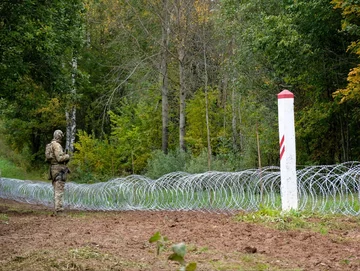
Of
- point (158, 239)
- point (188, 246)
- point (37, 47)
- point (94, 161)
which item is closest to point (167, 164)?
point (94, 161)

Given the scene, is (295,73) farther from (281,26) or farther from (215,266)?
(215,266)

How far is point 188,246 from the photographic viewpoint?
8359 mm

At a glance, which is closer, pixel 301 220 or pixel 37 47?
pixel 301 220

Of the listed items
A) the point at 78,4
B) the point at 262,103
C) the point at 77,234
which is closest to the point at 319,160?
the point at 262,103

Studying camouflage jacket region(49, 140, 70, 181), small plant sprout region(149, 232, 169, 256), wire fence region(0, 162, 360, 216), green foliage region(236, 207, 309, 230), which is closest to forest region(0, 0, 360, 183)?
wire fence region(0, 162, 360, 216)

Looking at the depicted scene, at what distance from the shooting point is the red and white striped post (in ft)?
41.1

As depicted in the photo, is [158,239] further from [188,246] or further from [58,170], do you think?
[58,170]

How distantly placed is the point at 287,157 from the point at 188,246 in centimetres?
483

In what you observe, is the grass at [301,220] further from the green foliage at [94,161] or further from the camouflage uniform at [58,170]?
the green foliage at [94,161]

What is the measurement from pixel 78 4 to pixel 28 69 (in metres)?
3.76

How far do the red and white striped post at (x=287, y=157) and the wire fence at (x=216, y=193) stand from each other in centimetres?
42

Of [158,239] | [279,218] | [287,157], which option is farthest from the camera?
[287,157]

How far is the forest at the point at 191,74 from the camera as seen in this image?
877 inches

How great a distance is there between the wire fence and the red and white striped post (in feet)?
1.39
